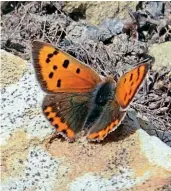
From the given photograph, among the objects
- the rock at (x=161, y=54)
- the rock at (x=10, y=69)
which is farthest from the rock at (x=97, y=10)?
the rock at (x=10, y=69)

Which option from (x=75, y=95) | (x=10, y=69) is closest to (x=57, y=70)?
(x=75, y=95)

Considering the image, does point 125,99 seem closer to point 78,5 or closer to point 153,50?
point 153,50

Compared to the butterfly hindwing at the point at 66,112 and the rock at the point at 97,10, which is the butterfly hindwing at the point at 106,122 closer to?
the butterfly hindwing at the point at 66,112

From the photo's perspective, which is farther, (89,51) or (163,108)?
(89,51)

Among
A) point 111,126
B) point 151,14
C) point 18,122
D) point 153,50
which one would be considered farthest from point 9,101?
point 151,14

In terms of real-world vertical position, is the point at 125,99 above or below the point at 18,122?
above

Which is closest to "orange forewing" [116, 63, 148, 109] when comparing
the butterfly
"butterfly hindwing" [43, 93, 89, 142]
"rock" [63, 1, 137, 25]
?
the butterfly

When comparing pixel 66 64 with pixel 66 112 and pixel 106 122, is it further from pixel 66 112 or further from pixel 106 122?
pixel 106 122
